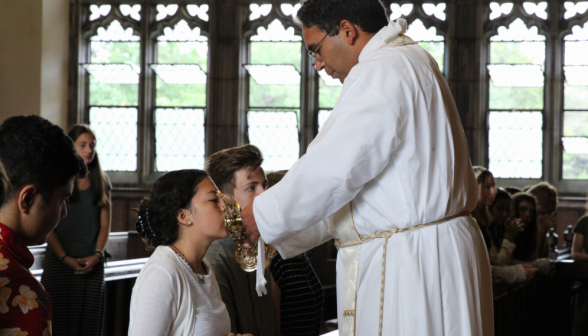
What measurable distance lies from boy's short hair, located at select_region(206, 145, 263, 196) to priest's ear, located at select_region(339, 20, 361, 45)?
80 centimetres

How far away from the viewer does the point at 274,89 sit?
9797 millimetres

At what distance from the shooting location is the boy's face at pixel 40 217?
1.31m

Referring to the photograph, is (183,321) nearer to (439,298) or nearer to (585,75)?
(439,298)

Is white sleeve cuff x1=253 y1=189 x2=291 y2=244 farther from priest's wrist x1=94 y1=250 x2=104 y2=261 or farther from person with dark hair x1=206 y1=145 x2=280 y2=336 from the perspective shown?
priest's wrist x1=94 y1=250 x2=104 y2=261

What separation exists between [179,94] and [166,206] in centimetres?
797

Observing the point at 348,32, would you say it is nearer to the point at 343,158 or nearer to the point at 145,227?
the point at 343,158

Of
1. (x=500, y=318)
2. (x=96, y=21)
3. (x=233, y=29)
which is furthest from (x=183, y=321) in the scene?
(x=96, y=21)

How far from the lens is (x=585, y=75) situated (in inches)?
359

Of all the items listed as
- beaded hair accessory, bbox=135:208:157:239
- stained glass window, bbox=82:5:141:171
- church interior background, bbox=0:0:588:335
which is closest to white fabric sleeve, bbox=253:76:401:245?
beaded hair accessory, bbox=135:208:157:239

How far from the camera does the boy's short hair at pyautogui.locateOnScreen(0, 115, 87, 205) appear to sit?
130 cm

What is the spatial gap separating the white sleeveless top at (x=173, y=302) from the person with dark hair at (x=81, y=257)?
7.79 ft

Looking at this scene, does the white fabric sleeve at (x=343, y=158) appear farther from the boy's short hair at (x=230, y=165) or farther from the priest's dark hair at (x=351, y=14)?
the boy's short hair at (x=230, y=165)

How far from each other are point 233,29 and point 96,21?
87.1 inches

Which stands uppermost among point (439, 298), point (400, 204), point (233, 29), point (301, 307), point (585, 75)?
point (233, 29)
